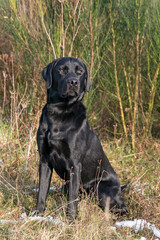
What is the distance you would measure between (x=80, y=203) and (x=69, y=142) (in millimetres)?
615

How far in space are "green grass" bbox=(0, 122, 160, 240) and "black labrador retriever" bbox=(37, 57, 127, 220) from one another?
0.46 feet

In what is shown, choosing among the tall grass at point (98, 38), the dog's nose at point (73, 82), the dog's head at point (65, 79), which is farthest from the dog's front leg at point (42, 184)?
the tall grass at point (98, 38)

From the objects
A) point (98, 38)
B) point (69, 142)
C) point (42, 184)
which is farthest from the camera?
point (98, 38)

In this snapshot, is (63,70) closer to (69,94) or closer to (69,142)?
(69,94)

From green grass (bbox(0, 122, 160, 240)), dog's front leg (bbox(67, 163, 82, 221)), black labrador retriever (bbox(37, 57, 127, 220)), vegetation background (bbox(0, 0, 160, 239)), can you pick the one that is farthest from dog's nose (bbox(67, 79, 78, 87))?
vegetation background (bbox(0, 0, 160, 239))

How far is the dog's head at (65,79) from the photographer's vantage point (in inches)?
108

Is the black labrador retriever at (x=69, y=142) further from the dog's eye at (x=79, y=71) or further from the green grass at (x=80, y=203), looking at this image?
the green grass at (x=80, y=203)

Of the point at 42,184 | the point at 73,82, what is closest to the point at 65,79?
the point at 73,82

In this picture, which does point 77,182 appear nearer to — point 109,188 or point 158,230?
point 109,188

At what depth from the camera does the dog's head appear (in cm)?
275

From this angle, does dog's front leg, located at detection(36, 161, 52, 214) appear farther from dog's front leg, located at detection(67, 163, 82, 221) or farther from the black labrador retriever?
dog's front leg, located at detection(67, 163, 82, 221)

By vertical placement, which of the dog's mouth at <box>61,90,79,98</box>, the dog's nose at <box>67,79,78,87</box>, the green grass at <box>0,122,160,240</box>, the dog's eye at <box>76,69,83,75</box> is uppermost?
the dog's eye at <box>76,69,83,75</box>

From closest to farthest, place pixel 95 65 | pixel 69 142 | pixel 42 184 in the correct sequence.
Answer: pixel 69 142 → pixel 42 184 → pixel 95 65

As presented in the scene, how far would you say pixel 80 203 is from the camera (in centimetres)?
291
